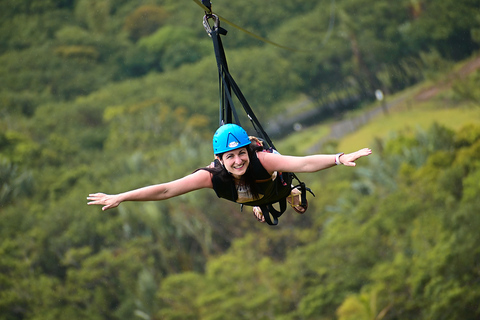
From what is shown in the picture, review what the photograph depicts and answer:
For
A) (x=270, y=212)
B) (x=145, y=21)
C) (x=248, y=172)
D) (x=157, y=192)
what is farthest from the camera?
(x=145, y=21)

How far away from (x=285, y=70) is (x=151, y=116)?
1158cm

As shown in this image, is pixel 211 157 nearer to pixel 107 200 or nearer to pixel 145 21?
pixel 107 200

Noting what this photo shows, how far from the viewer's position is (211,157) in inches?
1340

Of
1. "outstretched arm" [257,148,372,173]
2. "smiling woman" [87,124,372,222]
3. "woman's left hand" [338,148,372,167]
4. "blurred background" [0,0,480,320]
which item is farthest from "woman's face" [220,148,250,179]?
"blurred background" [0,0,480,320]

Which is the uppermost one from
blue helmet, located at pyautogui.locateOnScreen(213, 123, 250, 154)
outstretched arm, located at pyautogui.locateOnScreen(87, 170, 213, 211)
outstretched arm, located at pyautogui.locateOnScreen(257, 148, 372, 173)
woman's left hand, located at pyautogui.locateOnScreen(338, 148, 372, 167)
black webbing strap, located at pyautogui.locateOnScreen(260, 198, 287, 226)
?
blue helmet, located at pyautogui.locateOnScreen(213, 123, 250, 154)

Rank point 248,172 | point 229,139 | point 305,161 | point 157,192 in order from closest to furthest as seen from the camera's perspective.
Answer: point 305,161
point 157,192
point 229,139
point 248,172

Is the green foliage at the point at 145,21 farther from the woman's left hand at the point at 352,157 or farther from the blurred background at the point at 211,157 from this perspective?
the woman's left hand at the point at 352,157

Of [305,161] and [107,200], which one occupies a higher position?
[107,200]

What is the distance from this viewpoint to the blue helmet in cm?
507

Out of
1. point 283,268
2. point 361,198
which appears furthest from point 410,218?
point 283,268

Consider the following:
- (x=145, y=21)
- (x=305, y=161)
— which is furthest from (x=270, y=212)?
(x=145, y=21)

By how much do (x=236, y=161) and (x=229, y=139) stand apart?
17cm

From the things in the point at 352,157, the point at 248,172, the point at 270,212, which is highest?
the point at 248,172

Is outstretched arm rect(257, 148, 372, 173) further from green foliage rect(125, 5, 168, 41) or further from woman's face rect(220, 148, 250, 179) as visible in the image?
green foliage rect(125, 5, 168, 41)
